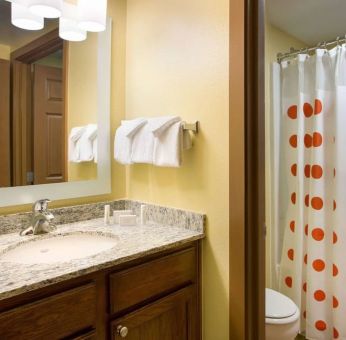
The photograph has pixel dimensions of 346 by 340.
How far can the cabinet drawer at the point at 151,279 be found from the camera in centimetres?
104

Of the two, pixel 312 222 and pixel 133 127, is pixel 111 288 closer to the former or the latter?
pixel 133 127

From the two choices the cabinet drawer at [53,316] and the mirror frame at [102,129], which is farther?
the mirror frame at [102,129]

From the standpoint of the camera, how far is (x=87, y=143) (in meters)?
1.58

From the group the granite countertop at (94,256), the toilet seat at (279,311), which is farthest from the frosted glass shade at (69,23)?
the toilet seat at (279,311)

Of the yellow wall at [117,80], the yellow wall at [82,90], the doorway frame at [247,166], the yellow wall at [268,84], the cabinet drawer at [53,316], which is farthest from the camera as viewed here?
the yellow wall at [268,84]

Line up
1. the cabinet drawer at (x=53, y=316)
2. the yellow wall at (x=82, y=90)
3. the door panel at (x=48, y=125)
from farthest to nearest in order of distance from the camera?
the yellow wall at (x=82, y=90) → the door panel at (x=48, y=125) → the cabinet drawer at (x=53, y=316)

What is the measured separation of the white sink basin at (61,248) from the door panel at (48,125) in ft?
1.01

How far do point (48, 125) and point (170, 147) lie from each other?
24.4 inches

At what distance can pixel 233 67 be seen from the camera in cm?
120

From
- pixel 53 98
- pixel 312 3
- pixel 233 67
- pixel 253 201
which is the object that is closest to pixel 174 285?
pixel 253 201

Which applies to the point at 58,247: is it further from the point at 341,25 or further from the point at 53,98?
the point at 341,25

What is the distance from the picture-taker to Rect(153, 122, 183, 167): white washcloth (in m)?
1.32

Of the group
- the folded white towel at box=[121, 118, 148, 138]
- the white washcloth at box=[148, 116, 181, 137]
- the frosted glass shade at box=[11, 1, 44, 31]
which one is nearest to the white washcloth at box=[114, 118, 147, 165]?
the folded white towel at box=[121, 118, 148, 138]

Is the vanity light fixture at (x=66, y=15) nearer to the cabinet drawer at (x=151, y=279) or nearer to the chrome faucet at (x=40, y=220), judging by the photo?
the chrome faucet at (x=40, y=220)
